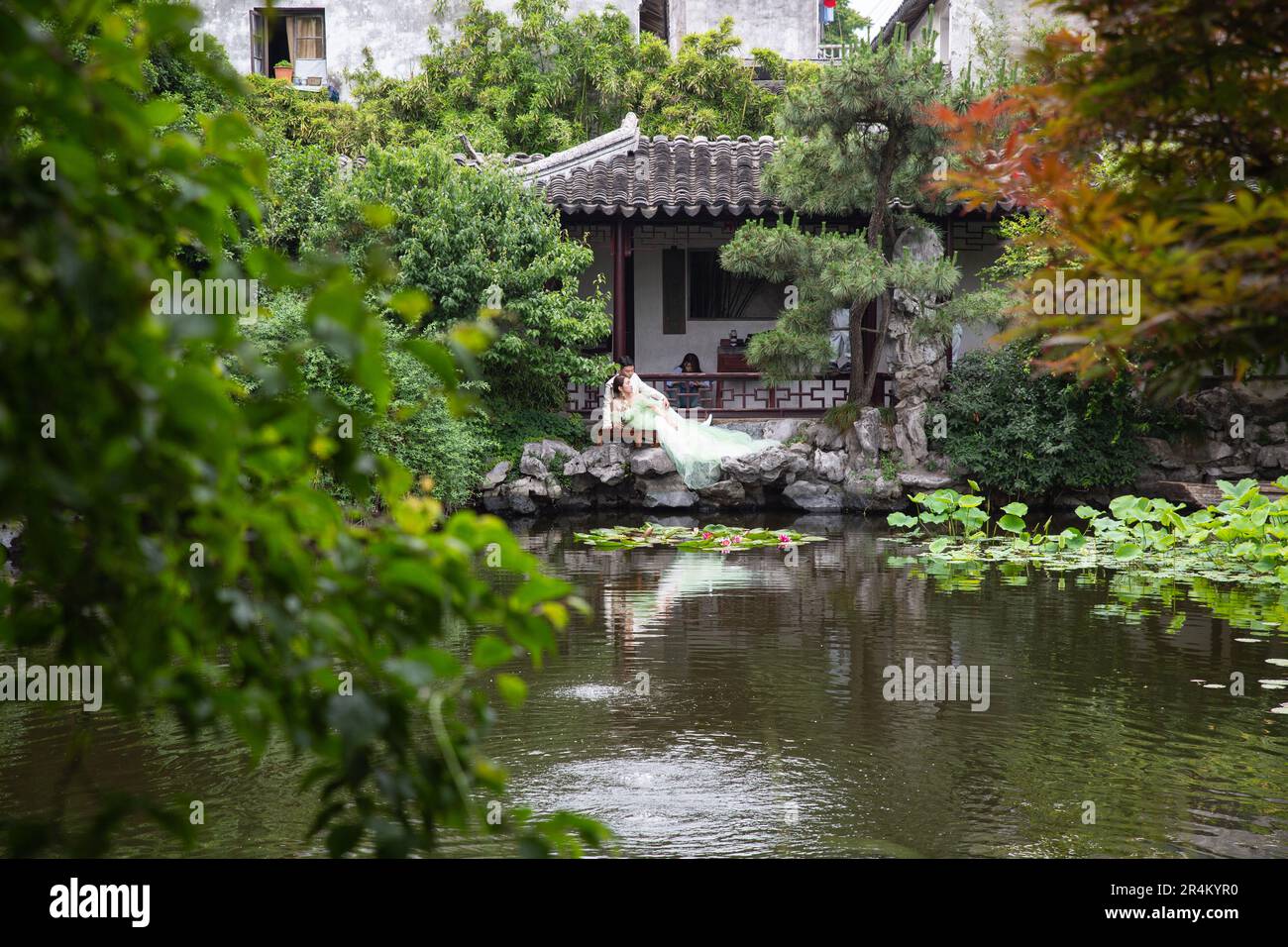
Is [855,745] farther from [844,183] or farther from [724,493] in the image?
[844,183]

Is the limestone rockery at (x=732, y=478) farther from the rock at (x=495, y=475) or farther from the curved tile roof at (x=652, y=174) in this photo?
the curved tile roof at (x=652, y=174)

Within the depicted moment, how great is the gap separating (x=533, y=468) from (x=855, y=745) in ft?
34.0

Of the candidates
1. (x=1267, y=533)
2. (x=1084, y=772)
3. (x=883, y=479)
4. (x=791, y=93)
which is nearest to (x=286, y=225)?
(x=791, y=93)

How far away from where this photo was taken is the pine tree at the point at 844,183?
13820 millimetres

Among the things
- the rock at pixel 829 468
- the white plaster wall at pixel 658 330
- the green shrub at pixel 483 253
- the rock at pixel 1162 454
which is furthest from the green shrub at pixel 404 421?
the rock at pixel 1162 454

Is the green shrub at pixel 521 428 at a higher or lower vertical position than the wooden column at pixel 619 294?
lower

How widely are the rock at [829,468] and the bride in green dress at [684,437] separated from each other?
0.67m

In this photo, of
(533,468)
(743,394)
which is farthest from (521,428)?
(743,394)

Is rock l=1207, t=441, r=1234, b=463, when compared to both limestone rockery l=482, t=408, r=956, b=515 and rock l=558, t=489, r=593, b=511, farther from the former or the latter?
rock l=558, t=489, r=593, b=511

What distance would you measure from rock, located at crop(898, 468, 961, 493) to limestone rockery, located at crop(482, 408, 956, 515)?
0.04 feet

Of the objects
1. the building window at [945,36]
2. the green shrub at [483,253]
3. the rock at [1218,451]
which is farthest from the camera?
the building window at [945,36]

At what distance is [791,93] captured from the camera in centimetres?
1416

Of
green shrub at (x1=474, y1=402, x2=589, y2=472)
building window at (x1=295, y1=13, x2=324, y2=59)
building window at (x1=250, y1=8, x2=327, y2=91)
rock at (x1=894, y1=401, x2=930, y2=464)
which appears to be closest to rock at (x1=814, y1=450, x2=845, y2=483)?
rock at (x1=894, y1=401, x2=930, y2=464)

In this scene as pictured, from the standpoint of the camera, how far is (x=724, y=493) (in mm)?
15414
